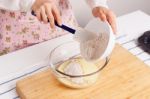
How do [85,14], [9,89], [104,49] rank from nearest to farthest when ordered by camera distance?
[104,49], [9,89], [85,14]

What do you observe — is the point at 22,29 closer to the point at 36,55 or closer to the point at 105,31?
the point at 36,55

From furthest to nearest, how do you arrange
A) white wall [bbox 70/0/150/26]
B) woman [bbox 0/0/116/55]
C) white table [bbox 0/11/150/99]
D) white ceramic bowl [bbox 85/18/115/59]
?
1. white wall [bbox 70/0/150/26]
2. woman [bbox 0/0/116/55]
3. white table [bbox 0/11/150/99]
4. white ceramic bowl [bbox 85/18/115/59]

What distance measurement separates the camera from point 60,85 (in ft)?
2.33

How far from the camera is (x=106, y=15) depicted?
77cm

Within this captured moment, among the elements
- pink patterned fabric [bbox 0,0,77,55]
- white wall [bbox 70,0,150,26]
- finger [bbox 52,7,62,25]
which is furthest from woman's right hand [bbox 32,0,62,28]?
white wall [bbox 70,0,150,26]

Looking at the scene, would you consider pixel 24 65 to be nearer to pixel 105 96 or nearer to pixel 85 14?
pixel 105 96

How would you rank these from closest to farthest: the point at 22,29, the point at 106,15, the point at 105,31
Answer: the point at 105,31, the point at 106,15, the point at 22,29

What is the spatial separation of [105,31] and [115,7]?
2.36ft

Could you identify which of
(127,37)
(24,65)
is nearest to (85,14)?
(127,37)

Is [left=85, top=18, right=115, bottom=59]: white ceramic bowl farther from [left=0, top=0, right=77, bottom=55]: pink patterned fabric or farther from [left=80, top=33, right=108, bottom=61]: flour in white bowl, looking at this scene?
[left=0, top=0, right=77, bottom=55]: pink patterned fabric

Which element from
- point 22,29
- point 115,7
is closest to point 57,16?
point 22,29

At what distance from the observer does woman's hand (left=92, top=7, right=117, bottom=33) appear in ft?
2.48

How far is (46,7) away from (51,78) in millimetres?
170

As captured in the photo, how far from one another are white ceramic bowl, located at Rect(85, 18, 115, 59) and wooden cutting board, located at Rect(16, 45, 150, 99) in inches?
4.1
